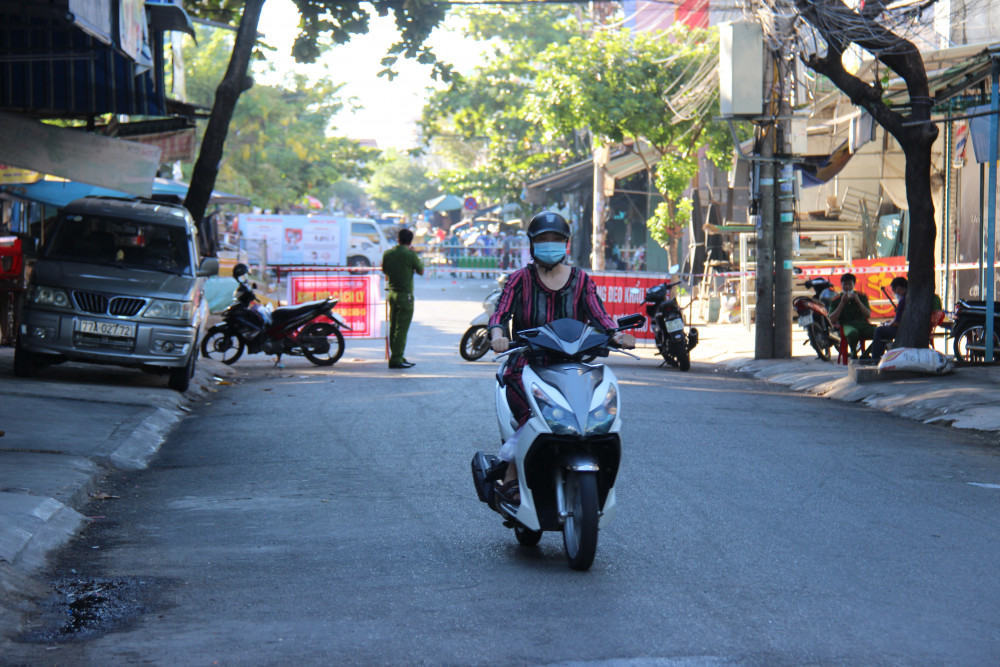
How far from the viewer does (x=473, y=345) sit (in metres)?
17.7

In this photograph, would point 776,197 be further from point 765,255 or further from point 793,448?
point 793,448

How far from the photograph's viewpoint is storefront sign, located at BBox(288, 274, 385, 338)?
19.7 m

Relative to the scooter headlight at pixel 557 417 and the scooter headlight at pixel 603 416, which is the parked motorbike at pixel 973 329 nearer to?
the scooter headlight at pixel 603 416

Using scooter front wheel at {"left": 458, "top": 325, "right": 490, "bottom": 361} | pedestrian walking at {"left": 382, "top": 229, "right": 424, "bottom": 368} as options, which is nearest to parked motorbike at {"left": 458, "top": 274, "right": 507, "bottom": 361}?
scooter front wheel at {"left": 458, "top": 325, "right": 490, "bottom": 361}

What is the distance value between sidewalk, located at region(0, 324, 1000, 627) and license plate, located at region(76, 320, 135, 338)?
604 millimetres

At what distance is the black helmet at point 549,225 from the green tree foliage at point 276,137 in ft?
132

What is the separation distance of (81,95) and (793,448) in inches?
394

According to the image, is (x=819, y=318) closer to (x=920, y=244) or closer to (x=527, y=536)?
(x=920, y=244)

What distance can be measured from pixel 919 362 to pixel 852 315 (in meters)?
2.68

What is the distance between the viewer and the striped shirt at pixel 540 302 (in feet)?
20.4

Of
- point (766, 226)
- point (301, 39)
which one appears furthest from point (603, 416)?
point (301, 39)

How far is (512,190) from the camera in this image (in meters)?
47.5

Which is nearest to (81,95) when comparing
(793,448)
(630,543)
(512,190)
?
(793,448)

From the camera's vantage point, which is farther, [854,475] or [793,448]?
[793,448]
